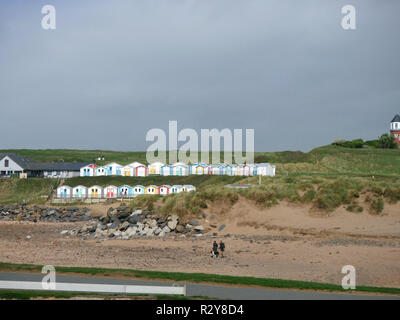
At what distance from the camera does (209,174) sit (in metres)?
83.0

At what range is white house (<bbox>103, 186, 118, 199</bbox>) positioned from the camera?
74375 mm

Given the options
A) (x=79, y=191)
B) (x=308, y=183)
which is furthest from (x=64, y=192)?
(x=308, y=183)

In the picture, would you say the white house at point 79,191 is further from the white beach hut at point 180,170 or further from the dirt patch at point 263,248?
the dirt patch at point 263,248

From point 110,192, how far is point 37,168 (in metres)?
27.3

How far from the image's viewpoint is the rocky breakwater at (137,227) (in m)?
38.6

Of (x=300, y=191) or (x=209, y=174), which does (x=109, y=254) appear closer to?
(x=300, y=191)

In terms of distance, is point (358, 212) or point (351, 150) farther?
point (351, 150)

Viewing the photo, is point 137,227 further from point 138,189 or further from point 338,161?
point 338,161

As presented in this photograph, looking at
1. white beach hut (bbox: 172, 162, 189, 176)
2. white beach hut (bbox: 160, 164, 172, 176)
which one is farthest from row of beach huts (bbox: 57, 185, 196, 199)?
white beach hut (bbox: 160, 164, 172, 176)

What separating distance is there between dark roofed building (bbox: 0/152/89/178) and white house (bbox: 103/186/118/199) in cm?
1999

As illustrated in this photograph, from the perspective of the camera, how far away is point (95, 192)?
75.2 metres

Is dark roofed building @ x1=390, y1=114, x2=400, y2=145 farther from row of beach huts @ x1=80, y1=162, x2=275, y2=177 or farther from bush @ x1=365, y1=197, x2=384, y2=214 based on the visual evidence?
bush @ x1=365, y1=197, x2=384, y2=214

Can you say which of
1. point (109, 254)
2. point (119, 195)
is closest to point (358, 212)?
point (109, 254)
